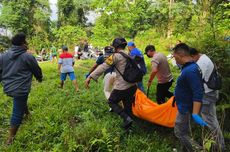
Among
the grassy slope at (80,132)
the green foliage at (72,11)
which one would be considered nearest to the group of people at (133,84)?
the grassy slope at (80,132)

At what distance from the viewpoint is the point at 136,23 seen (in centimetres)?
2314

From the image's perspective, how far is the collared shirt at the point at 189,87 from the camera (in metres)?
4.31

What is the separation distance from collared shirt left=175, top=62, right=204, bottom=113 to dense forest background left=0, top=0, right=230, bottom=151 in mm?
1268

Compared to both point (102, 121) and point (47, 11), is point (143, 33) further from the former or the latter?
point (47, 11)

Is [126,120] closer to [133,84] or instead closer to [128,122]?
[128,122]

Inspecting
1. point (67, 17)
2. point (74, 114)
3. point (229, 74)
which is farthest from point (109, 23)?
point (67, 17)

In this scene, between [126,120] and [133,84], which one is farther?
[133,84]

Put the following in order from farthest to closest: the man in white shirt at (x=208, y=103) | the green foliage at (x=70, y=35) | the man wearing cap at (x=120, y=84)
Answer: the green foliage at (x=70, y=35), the man wearing cap at (x=120, y=84), the man in white shirt at (x=208, y=103)

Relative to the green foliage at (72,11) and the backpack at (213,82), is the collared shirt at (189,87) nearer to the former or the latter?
the backpack at (213,82)

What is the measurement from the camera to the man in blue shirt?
432cm

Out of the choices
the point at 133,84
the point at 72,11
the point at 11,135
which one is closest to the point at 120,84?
the point at 133,84

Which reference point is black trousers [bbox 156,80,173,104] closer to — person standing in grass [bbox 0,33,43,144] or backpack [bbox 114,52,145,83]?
backpack [bbox 114,52,145,83]

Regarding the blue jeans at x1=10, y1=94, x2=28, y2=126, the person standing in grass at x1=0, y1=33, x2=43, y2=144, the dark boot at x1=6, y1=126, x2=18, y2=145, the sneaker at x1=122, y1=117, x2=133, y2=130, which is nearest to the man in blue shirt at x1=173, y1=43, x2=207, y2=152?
the sneaker at x1=122, y1=117, x2=133, y2=130

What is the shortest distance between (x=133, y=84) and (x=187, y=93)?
5.08 feet
